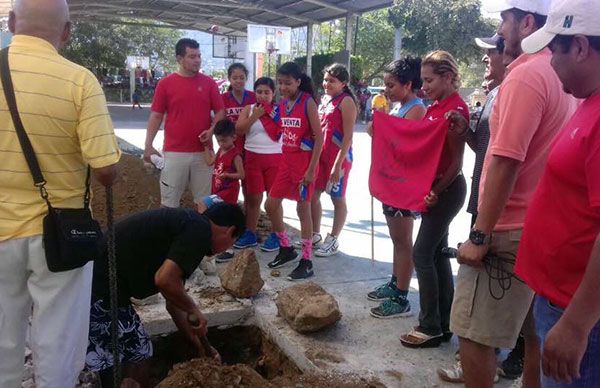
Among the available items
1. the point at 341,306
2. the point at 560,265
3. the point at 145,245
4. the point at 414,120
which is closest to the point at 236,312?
the point at 341,306

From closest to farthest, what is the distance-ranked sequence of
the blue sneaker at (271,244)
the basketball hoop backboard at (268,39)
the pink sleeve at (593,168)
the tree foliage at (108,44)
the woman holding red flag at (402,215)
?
the pink sleeve at (593,168) < the woman holding red flag at (402,215) < the blue sneaker at (271,244) < the basketball hoop backboard at (268,39) < the tree foliage at (108,44)

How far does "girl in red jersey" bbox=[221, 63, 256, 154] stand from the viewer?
579 cm

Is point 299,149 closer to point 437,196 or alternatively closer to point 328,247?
point 328,247

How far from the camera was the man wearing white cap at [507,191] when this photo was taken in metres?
2.27

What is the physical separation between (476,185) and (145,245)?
177 cm

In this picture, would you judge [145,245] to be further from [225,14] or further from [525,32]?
[225,14]

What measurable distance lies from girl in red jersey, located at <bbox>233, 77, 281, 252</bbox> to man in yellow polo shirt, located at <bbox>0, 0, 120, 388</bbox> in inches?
120

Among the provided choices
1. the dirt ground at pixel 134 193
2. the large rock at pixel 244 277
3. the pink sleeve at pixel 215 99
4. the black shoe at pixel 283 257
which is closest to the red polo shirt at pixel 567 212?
the large rock at pixel 244 277

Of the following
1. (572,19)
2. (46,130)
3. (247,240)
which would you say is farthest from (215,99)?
(572,19)

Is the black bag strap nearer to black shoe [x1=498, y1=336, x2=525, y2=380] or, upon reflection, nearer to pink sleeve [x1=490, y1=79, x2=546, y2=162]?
pink sleeve [x1=490, y1=79, x2=546, y2=162]

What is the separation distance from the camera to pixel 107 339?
3.14 meters

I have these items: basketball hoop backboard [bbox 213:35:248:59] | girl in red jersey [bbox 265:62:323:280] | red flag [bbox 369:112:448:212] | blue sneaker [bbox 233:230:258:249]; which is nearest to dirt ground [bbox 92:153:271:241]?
blue sneaker [bbox 233:230:258:249]

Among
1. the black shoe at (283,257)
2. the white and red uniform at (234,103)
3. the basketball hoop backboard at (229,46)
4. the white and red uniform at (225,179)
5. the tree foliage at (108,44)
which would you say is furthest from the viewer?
the tree foliage at (108,44)

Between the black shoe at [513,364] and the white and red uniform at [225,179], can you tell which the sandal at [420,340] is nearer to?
the black shoe at [513,364]
